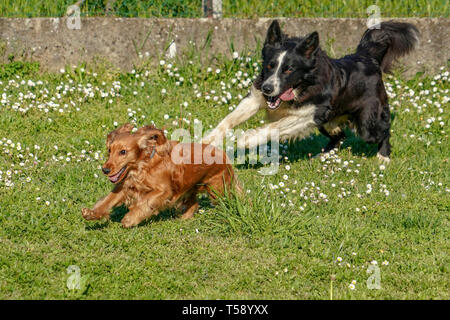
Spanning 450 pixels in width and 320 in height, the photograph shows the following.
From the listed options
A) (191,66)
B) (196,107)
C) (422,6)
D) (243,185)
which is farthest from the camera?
(422,6)

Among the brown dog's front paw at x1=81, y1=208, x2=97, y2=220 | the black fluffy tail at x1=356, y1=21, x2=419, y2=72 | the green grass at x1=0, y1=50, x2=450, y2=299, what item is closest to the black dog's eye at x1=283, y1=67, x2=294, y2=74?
the green grass at x1=0, y1=50, x2=450, y2=299

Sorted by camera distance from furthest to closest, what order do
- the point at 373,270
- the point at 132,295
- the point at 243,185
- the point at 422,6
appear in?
the point at 422,6 < the point at 243,185 < the point at 373,270 < the point at 132,295

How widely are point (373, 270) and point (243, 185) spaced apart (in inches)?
60.6

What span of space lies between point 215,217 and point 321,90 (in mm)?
1980

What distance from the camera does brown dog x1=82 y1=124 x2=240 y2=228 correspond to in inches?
180

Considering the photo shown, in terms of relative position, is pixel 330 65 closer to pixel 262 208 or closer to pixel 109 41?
pixel 262 208

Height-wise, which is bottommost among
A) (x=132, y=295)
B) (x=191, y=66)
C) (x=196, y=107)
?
(x=132, y=295)

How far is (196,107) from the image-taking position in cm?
752

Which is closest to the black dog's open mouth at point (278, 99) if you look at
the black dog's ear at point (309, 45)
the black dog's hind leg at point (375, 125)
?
the black dog's ear at point (309, 45)

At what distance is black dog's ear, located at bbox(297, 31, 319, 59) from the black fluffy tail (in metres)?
1.12

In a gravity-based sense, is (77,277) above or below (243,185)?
below

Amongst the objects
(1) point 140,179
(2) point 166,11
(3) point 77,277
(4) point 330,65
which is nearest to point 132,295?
(3) point 77,277

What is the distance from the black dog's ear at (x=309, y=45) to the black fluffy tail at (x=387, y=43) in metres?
1.12

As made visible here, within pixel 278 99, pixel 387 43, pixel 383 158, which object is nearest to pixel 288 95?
pixel 278 99
